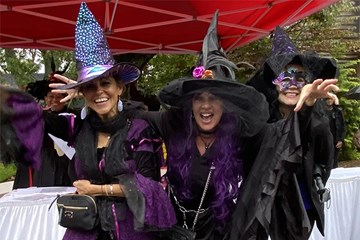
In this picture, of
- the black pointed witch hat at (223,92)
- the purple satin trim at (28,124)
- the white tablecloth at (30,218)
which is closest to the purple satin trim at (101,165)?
the black pointed witch hat at (223,92)

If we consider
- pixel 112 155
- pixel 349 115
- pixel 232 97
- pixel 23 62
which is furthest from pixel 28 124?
pixel 23 62

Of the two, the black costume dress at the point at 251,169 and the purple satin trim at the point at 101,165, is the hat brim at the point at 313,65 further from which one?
the purple satin trim at the point at 101,165

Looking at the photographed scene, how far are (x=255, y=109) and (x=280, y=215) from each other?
1.81 ft

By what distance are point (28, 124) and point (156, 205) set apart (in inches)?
33.7

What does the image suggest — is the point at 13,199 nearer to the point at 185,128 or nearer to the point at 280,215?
the point at 185,128

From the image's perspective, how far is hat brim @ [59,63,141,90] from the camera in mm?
2217

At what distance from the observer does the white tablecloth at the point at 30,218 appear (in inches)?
129

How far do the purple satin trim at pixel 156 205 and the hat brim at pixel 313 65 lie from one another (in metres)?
0.94

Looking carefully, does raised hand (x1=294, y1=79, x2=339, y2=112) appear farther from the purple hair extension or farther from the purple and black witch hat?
the purple and black witch hat

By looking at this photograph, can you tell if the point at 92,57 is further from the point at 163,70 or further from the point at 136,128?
the point at 163,70

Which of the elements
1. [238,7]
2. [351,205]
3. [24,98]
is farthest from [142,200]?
[238,7]

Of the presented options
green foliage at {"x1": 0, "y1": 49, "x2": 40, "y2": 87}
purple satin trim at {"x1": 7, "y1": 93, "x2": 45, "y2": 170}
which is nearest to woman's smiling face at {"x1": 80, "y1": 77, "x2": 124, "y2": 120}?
purple satin trim at {"x1": 7, "y1": 93, "x2": 45, "y2": 170}

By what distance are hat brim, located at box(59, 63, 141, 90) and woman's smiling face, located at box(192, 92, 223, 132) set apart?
34 centimetres

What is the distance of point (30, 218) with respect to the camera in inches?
130
